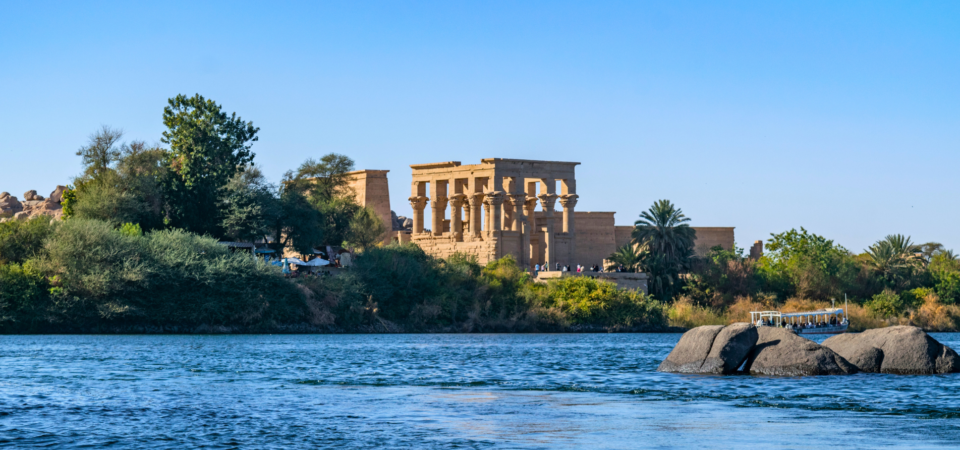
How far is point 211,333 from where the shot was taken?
5581cm

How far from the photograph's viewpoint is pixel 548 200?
8256cm

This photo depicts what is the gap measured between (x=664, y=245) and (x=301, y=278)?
2490 cm

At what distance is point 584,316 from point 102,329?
92.3 ft

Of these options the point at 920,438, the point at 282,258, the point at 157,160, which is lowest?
the point at 920,438

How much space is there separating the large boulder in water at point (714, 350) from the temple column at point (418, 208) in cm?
6029

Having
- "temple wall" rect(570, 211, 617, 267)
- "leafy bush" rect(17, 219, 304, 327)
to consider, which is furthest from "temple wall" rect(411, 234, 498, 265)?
"leafy bush" rect(17, 219, 304, 327)

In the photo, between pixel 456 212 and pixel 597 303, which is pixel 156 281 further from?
pixel 456 212

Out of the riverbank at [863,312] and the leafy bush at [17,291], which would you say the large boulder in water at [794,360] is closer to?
the leafy bush at [17,291]

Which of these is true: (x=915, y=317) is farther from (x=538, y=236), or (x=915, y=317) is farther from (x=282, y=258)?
(x=282, y=258)

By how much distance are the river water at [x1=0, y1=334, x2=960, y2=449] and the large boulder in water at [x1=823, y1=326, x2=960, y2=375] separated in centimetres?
82

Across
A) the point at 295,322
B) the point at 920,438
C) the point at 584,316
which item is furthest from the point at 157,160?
the point at 920,438

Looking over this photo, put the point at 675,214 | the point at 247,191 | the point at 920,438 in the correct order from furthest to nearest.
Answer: the point at 675,214, the point at 247,191, the point at 920,438

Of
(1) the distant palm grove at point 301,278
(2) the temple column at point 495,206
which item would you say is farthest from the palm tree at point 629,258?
(2) the temple column at point 495,206

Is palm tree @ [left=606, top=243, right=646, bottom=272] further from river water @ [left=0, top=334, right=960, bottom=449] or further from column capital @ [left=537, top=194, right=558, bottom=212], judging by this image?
river water @ [left=0, top=334, right=960, bottom=449]
